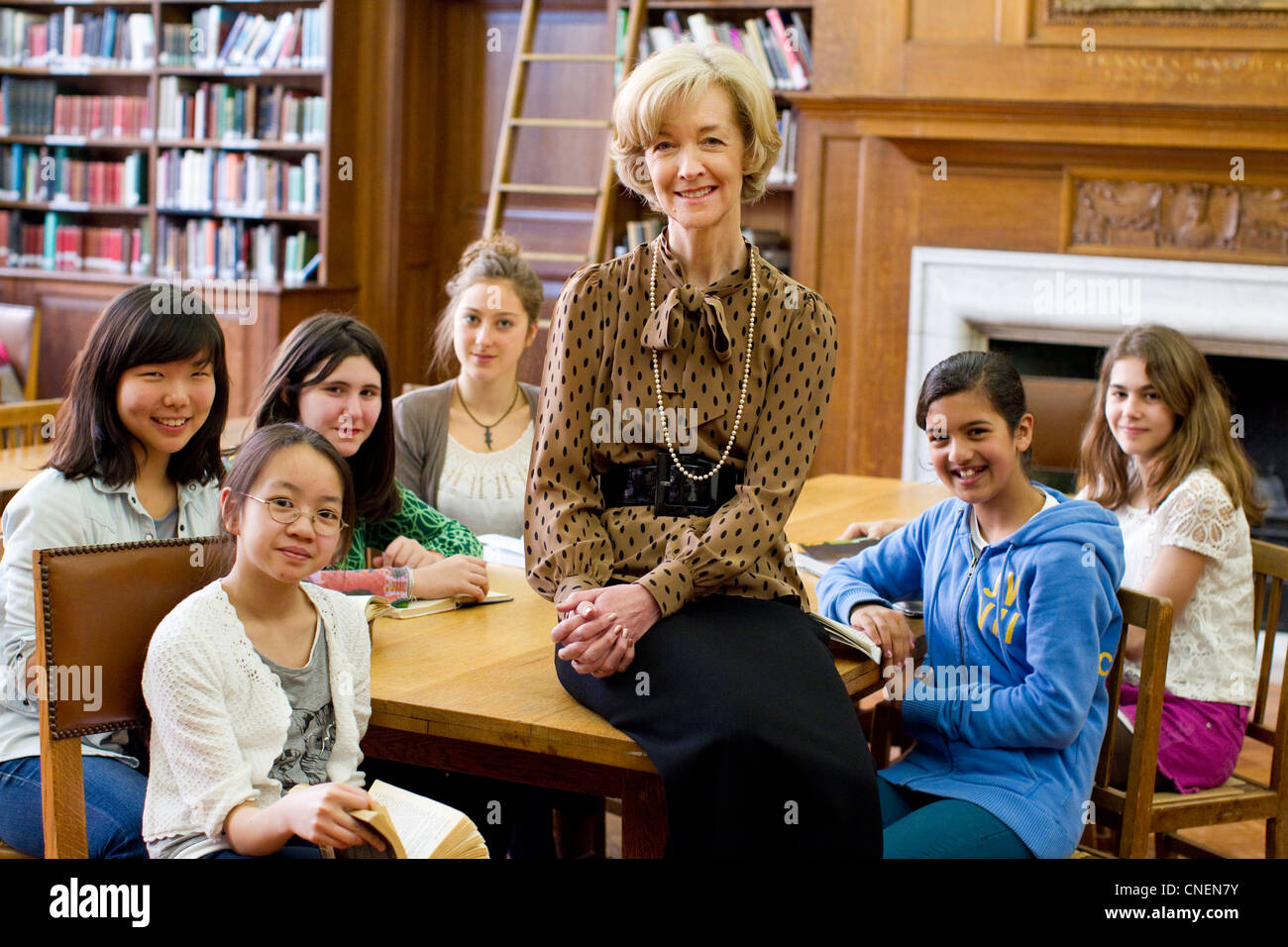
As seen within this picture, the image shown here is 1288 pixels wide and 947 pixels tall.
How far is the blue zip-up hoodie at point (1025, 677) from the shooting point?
182 centimetres

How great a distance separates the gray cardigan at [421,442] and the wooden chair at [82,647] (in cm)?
119

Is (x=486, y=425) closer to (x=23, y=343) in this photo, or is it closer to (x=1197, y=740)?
(x=1197, y=740)

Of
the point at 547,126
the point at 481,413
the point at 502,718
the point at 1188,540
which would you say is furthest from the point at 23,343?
the point at 1188,540

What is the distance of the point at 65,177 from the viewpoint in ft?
21.2

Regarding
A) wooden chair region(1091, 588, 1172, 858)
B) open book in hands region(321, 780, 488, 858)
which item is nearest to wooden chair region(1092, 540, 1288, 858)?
wooden chair region(1091, 588, 1172, 858)

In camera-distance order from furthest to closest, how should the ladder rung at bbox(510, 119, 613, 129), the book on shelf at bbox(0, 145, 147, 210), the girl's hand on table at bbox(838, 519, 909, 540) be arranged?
the book on shelf at bbox(0, 145, 147, 210) → the ladder rung at bbox(510, 119, 613, 129) → the girl's hand on table at bbox(838, 519, 909, 540)

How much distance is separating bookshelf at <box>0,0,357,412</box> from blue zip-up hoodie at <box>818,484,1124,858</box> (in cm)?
439

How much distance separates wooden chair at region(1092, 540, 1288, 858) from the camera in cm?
191

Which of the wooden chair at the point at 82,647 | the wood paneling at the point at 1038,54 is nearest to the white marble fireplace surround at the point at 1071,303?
the wood paneling at the point at 1038,54

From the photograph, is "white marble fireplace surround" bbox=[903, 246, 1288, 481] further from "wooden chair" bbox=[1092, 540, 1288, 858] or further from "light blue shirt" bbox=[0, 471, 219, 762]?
"light blue shirt" bbox=[0, 471, 219, 762]

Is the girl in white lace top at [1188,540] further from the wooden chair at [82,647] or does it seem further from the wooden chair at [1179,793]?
the wooden chair at [82,647]

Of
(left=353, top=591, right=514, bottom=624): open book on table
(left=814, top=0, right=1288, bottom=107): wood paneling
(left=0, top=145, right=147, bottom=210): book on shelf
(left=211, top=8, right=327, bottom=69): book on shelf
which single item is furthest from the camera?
(left=0, top=145, right=147, bottom=210): book on shelf
